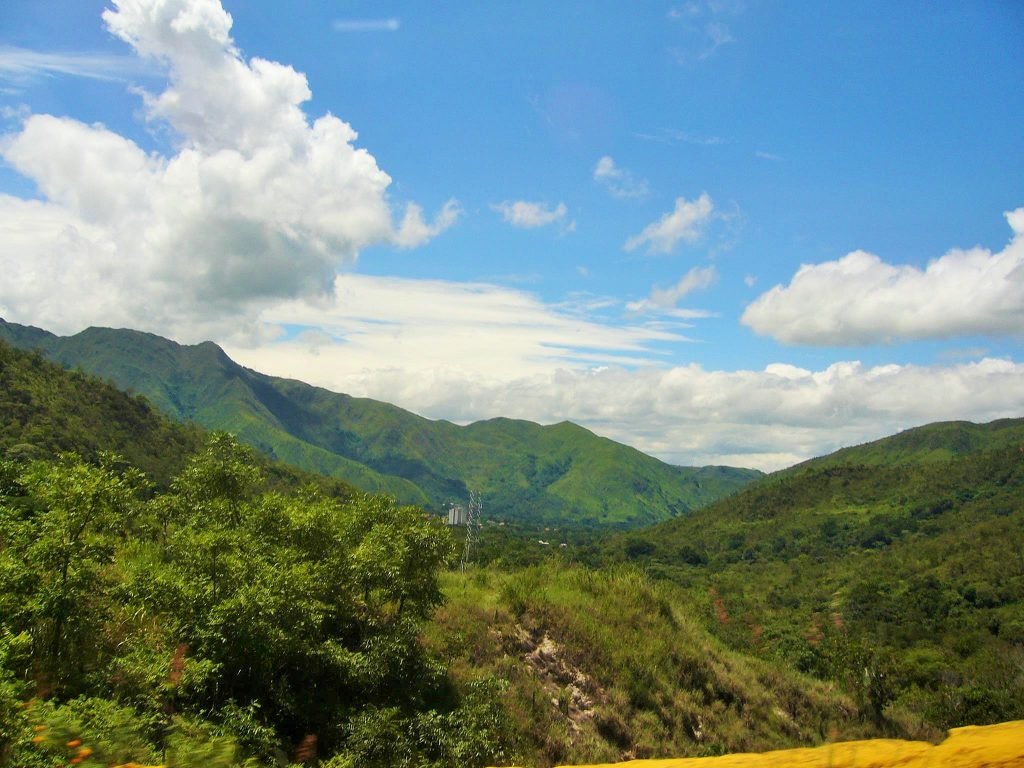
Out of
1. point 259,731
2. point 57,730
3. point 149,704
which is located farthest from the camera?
point 259,731

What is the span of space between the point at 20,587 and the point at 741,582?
12742 cm

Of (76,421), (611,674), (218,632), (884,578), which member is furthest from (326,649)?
(884,578)

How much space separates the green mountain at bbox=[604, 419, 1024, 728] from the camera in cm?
4350

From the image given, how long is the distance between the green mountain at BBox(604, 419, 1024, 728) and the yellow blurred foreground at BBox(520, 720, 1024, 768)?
85.2 inches

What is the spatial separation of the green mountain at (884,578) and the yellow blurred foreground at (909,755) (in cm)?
216

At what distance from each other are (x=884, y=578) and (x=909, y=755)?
389 feet

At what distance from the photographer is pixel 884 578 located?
10244 cm

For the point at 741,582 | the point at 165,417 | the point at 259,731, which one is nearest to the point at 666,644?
the point at 259,731

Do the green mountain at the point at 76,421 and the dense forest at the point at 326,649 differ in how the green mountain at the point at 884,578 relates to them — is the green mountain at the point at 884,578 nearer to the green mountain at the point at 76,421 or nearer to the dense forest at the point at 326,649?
the dense forest at the point at 326,649

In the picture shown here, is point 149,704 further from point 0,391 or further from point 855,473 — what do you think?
point 855,473

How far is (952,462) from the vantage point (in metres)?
175

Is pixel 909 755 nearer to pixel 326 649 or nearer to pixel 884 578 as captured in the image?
pixel 326 649

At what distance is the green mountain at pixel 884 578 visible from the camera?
43.5 m

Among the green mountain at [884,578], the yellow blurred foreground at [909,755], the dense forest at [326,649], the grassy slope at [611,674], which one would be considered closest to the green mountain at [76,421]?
the dense forest at [326,649]
